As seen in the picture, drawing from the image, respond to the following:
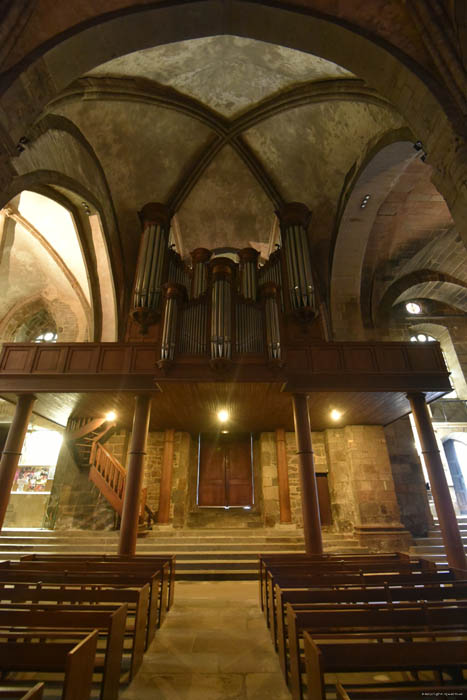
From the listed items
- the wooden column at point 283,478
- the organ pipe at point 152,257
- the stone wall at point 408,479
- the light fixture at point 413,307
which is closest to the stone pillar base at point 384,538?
the stone wall at point 408,479

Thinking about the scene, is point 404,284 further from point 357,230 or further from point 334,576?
point 334,576

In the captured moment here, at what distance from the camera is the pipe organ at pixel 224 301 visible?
311 inches

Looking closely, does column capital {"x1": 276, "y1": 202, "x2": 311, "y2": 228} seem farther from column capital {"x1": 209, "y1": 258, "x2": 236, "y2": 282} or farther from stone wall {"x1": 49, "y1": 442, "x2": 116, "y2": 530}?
stone wall {"x1": 49, "y1": 442, "x2": 116, "y2": 530}

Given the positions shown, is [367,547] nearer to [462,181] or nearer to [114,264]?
[462,181]

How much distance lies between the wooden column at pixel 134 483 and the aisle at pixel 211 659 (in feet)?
6.91

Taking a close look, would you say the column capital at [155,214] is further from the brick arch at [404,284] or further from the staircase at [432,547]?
the staircase at [432,547]

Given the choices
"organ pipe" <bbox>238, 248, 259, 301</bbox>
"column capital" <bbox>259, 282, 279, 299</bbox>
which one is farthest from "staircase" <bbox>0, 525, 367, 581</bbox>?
"organ pipe" <bbox>238, 248, 259, 301</bbox>

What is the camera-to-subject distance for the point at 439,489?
702 centimetres

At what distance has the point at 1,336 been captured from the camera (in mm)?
13867

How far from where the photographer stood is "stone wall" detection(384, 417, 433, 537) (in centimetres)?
988

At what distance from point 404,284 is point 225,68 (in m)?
9.04

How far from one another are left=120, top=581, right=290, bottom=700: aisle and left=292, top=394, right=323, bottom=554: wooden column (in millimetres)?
2149

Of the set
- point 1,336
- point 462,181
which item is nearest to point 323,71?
point 462,181

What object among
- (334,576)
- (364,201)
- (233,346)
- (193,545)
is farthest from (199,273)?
(334,576)
